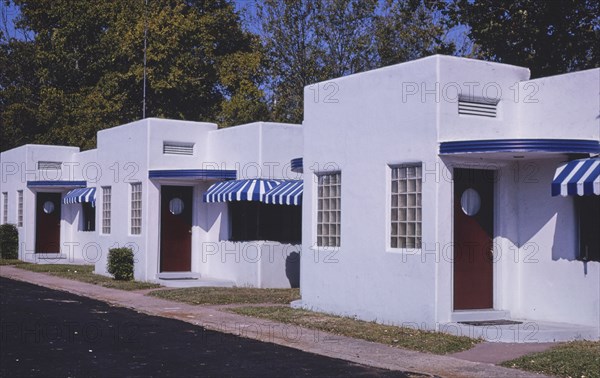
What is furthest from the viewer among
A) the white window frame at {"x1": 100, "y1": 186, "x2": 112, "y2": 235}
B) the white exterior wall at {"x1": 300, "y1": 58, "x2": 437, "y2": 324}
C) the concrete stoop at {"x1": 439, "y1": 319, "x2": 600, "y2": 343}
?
the white window frame at {"x1": 100, "y1": 186, "x2": 112, "y2": 235}

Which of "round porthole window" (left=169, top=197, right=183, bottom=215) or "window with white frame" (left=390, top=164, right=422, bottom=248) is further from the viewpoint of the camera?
"round porthole window" (left=169, top=197, right=183, bottom=215)

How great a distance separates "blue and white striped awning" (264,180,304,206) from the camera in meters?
19.3

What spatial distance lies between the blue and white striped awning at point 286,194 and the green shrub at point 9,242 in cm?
1646

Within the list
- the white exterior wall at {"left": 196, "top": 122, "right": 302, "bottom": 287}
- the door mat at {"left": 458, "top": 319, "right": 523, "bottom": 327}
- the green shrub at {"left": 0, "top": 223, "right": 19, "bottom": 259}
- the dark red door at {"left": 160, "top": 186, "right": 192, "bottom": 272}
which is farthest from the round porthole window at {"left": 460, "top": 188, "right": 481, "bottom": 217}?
the green shrub at {"left": 0, "top": 223, "right": 19, "bottom": 259}

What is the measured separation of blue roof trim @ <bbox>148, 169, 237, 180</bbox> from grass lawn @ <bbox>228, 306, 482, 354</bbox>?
18.7ft

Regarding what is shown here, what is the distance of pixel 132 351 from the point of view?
11.9 m

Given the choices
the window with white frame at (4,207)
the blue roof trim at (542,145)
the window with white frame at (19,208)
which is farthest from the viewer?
the window with white frame at (4,207)

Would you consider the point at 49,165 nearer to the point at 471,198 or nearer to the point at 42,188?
the point at 42,188

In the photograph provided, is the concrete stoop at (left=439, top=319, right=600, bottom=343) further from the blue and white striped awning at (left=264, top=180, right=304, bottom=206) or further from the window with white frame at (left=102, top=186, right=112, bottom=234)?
the window with white frame at (left=102, top=186, right=112, bottom=234)

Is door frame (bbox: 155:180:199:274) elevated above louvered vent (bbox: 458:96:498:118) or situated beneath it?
situated beneath

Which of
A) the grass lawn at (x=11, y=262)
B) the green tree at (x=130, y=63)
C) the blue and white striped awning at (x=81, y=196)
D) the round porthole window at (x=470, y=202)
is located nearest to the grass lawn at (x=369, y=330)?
the round porthole window at (x=470, y=202)

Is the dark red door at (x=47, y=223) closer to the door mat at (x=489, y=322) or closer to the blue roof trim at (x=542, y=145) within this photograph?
the door mat at (x=489, y=322)

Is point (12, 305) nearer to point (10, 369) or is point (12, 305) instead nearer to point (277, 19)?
point (10, 369)

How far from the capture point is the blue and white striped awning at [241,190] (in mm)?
20312
